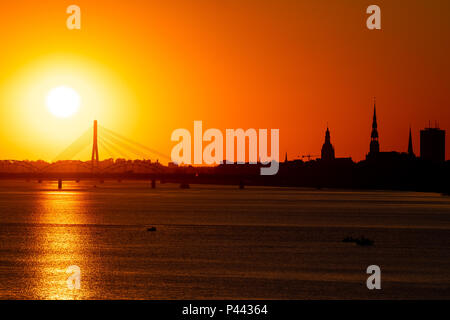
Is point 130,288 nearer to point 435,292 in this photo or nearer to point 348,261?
point 435,292

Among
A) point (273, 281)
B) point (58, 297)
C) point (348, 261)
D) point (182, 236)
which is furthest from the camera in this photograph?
point (182, 236)

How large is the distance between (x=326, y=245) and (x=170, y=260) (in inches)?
670

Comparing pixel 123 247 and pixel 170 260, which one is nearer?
pixel 170 260

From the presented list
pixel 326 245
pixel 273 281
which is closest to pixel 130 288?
pixel 273 281

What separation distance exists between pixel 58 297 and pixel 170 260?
640 inches

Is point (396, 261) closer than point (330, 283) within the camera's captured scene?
No

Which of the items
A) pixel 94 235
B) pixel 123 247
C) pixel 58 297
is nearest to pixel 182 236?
pixel 94 235

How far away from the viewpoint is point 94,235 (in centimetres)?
7275

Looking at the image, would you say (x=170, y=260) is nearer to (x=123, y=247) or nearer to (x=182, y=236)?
(x=123, y=247)

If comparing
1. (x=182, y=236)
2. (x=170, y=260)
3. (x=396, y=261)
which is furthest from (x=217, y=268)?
(x=182, y=236)

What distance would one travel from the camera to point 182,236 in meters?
71.8
